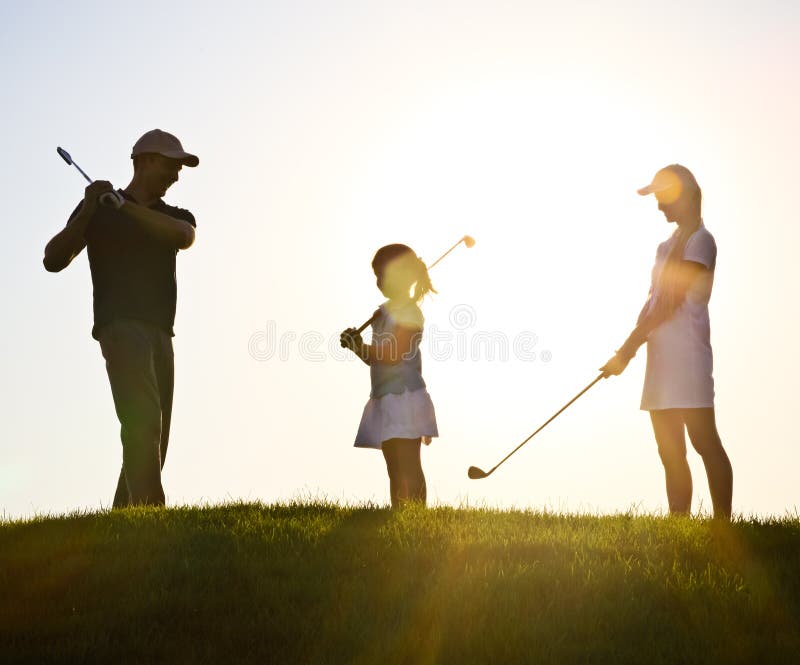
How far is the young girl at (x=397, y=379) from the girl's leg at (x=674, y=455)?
1.81m

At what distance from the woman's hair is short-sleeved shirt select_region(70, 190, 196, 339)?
70.4 inches

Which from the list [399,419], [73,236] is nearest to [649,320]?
[399,419]

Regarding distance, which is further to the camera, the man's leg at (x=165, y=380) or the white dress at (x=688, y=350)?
the man's leg at (x=165, y=380)

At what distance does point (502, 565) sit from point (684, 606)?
113 cm

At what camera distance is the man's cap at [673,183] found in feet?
27.3

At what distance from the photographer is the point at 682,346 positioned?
8289 mm

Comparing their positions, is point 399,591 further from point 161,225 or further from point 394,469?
point 161,225

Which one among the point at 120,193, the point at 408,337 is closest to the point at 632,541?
the point at 408,337

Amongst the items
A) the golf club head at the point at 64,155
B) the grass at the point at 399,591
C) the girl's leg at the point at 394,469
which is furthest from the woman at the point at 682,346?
the golf club head at the point at 64,155

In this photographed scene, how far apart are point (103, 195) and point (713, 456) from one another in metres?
5.08

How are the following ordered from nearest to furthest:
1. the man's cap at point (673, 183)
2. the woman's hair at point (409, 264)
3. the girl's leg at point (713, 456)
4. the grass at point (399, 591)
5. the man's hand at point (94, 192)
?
the grass at point (399, 591), the girl's leg at point (713, 456), the man's cap at point (673, 183), the man's hand at point (94, 192), the woman's hair at point (409, 264)

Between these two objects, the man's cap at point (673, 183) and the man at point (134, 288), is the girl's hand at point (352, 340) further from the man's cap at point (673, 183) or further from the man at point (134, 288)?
the man's cap at point (673, 183)

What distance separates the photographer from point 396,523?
7.70m

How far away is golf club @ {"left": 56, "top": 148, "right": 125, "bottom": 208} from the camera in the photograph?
8438mm
